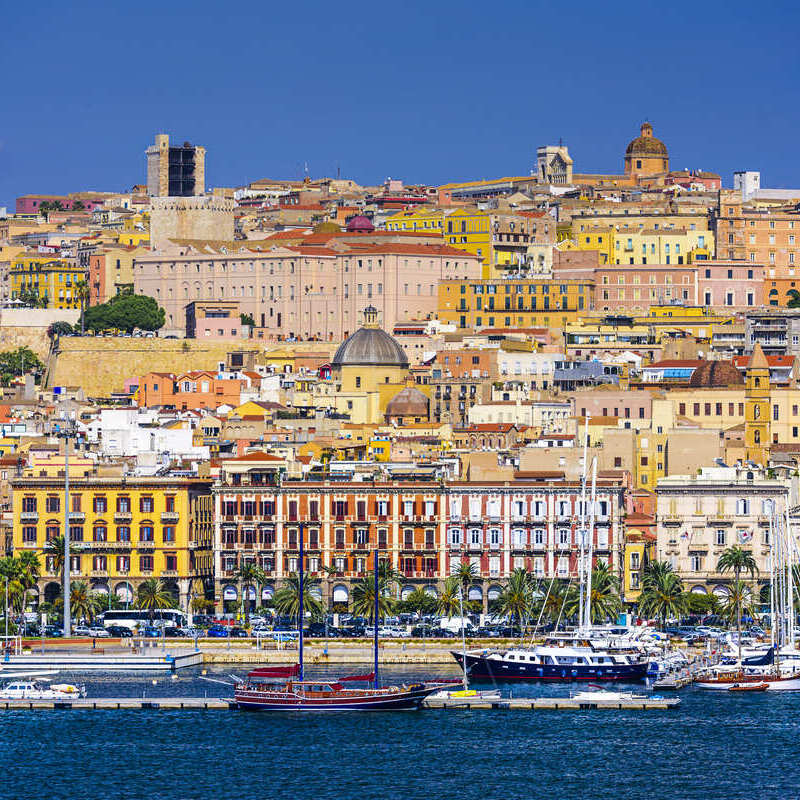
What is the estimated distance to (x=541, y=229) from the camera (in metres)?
184

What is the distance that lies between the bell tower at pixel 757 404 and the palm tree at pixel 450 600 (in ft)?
82.9

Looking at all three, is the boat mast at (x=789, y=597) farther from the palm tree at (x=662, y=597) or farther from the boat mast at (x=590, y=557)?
the boat mast at (x=590, y=557)

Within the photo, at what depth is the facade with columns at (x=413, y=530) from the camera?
106 metres

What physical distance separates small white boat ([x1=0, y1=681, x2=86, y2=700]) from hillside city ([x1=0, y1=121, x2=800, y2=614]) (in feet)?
50.2

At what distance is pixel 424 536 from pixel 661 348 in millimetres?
48371

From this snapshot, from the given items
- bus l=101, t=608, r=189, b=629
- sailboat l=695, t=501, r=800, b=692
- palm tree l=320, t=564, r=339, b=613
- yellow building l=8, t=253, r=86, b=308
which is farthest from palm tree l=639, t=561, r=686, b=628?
yellow building l=8, t=253, r=86, b=308

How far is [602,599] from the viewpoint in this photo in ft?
331

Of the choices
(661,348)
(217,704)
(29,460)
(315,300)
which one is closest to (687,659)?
(217,704)

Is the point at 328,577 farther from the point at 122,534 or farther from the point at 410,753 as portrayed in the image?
the point at 410,753

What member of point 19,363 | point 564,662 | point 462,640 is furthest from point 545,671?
point 19,363

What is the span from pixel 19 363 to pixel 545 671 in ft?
272

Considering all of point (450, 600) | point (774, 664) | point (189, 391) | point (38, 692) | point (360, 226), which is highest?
point (360, 226)

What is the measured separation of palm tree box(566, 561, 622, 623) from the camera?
101 m

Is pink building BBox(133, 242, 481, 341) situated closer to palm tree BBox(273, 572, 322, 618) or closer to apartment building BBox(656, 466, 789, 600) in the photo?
apartment building BBox(656, 466, 789, 600)
